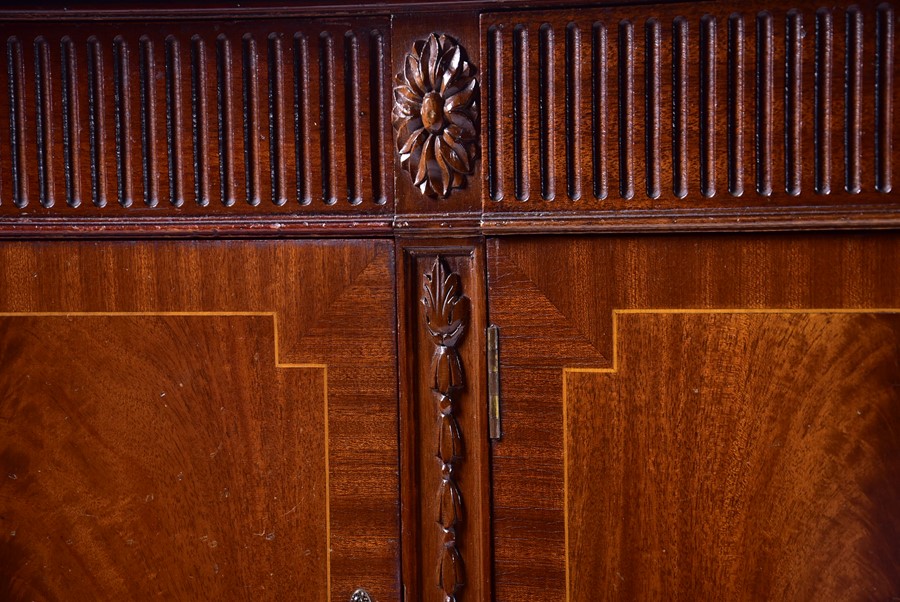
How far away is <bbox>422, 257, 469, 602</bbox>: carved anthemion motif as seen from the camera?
645 millimetres

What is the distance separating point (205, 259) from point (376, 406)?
0.18m

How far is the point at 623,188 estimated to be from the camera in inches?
24.5

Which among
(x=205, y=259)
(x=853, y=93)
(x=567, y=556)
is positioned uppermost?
(x=853, y=93)

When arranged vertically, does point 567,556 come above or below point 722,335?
below

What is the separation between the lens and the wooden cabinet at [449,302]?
61 centimetres

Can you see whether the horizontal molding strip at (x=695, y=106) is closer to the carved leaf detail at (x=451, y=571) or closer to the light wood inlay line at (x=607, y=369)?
the light wood inlay line at (x=607, y=369)

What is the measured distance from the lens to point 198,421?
0.67 meters

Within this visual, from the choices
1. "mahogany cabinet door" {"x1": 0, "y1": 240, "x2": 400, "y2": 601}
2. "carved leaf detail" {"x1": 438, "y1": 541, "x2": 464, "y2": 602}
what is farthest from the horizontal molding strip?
"carved leaf detail" {"x1": 438, "y1": 541, "x2": 464, "y2": 602}

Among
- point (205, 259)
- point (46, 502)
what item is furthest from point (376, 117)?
point (46, 502)

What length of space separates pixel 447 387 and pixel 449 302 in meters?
0.07

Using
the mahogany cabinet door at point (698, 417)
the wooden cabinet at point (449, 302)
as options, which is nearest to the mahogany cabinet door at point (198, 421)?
the wooden cabinet at point (449, 302)

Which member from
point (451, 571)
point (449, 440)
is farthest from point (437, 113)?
point (451, 571)

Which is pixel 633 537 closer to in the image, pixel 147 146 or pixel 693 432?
pixel 693 432

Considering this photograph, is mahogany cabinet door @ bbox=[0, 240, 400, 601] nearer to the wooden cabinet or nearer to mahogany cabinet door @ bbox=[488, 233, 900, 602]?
the wooden cabinet
